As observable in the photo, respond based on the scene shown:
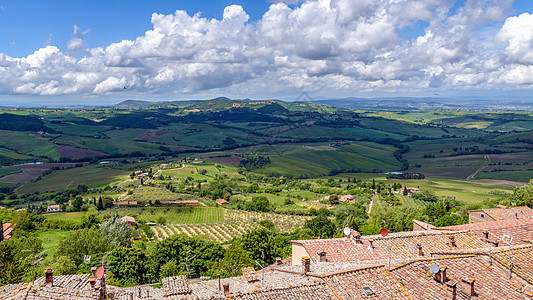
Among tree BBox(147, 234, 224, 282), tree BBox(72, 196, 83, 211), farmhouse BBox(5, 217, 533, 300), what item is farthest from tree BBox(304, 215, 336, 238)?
tree BBox(72, 196, 83, 211)

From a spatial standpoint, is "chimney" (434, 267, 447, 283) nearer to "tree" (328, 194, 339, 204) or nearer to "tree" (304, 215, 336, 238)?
"tree" (304, 215, 336, 238)

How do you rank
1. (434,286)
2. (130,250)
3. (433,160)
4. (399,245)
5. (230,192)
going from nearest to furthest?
(434,286), (399,245), (130,250), (230,192), (433,160)

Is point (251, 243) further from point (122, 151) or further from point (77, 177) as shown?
point (122, 151)

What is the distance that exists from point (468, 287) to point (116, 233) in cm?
5449

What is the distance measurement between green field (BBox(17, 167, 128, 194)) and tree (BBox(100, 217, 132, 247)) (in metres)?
69.7

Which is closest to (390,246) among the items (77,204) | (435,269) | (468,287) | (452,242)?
(452,242)

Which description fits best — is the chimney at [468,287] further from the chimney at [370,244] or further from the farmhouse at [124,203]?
the farmhouse at [124,203]

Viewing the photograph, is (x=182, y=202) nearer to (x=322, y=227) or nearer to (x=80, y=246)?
(x=322, y=227)

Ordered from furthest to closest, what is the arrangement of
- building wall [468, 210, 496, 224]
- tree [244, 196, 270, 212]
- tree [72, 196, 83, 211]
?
1. tree [244, 196, 270, 212]
2. tree [72, 196, 83, 211]
3. building wall [468, 210, 496, 224]

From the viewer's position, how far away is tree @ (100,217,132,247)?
57509 mm

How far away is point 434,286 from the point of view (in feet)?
56.1

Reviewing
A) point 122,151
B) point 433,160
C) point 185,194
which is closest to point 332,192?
point 185,194

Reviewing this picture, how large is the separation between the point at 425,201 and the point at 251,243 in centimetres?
7422

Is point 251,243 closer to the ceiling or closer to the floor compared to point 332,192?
closer to the ceiling
